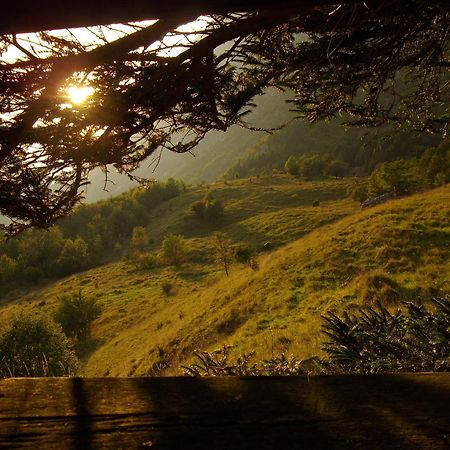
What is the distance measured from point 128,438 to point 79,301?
1390 inches

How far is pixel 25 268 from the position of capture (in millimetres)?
59062

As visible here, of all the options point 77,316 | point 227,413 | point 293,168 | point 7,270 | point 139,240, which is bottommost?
point 77,316

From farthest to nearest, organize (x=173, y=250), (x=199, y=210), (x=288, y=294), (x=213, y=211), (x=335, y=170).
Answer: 1. (x=335, y=170)
2. (x=199, y=210)
3. (x=213, y=211)
4. (x=173, y=250)
5. (x=288, y=294)

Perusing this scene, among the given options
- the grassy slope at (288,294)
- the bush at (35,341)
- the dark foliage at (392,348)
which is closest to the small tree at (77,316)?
the grassy slope at (288,294)

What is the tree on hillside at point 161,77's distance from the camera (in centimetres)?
263

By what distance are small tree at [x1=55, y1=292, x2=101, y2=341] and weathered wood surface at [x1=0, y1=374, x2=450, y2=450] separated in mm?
33434

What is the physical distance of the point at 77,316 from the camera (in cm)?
3234

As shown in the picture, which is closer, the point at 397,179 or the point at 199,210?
the point at 397,179

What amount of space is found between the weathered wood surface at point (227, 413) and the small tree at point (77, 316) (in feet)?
110

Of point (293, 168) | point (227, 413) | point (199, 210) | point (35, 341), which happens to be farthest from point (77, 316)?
point (293, 168)

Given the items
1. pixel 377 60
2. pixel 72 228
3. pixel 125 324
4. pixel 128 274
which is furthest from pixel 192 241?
pixel 377 60

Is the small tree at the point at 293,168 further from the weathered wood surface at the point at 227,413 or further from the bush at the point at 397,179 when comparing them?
the weathered wood surface at the point at 227,413

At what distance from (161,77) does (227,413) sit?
267 cm

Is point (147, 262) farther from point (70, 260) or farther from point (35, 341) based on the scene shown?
point (35, 341)
